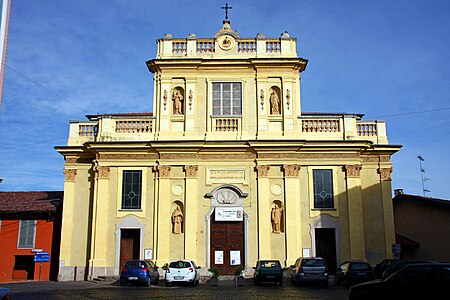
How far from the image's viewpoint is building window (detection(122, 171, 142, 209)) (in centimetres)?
2769

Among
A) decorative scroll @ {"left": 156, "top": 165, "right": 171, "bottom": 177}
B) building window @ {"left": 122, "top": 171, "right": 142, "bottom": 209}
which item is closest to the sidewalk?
building window @ {"left": 122, "top": 171, "right": 142, "bottom": 209}

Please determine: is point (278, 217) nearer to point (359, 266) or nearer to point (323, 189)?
point (323, 189)

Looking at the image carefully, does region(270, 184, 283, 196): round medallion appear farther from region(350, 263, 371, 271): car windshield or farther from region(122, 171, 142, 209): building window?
region(122, 171, 142, 209): building window

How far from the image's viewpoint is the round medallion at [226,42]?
2928cm

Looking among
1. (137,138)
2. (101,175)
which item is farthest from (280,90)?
(101,175)

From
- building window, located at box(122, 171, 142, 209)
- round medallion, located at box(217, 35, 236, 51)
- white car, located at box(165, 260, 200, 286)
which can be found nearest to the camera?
white car, located at box(165, 260, 200, 286)

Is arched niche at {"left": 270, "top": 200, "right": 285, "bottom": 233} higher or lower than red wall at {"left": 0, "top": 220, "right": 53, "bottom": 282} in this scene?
higher

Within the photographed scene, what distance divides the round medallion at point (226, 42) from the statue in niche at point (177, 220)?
33.5 ft

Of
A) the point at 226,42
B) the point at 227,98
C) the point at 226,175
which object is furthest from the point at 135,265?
the point at 226,42

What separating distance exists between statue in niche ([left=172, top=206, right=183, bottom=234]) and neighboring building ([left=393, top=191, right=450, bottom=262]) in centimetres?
1511

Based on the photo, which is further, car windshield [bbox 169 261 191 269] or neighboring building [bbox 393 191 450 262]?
neighboring building [bbox 393 191 450 262]

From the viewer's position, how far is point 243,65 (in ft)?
94.8

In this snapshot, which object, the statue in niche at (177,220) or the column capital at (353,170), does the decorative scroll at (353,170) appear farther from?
the statue in niche at (177,220)

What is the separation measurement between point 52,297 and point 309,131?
16905 mm
